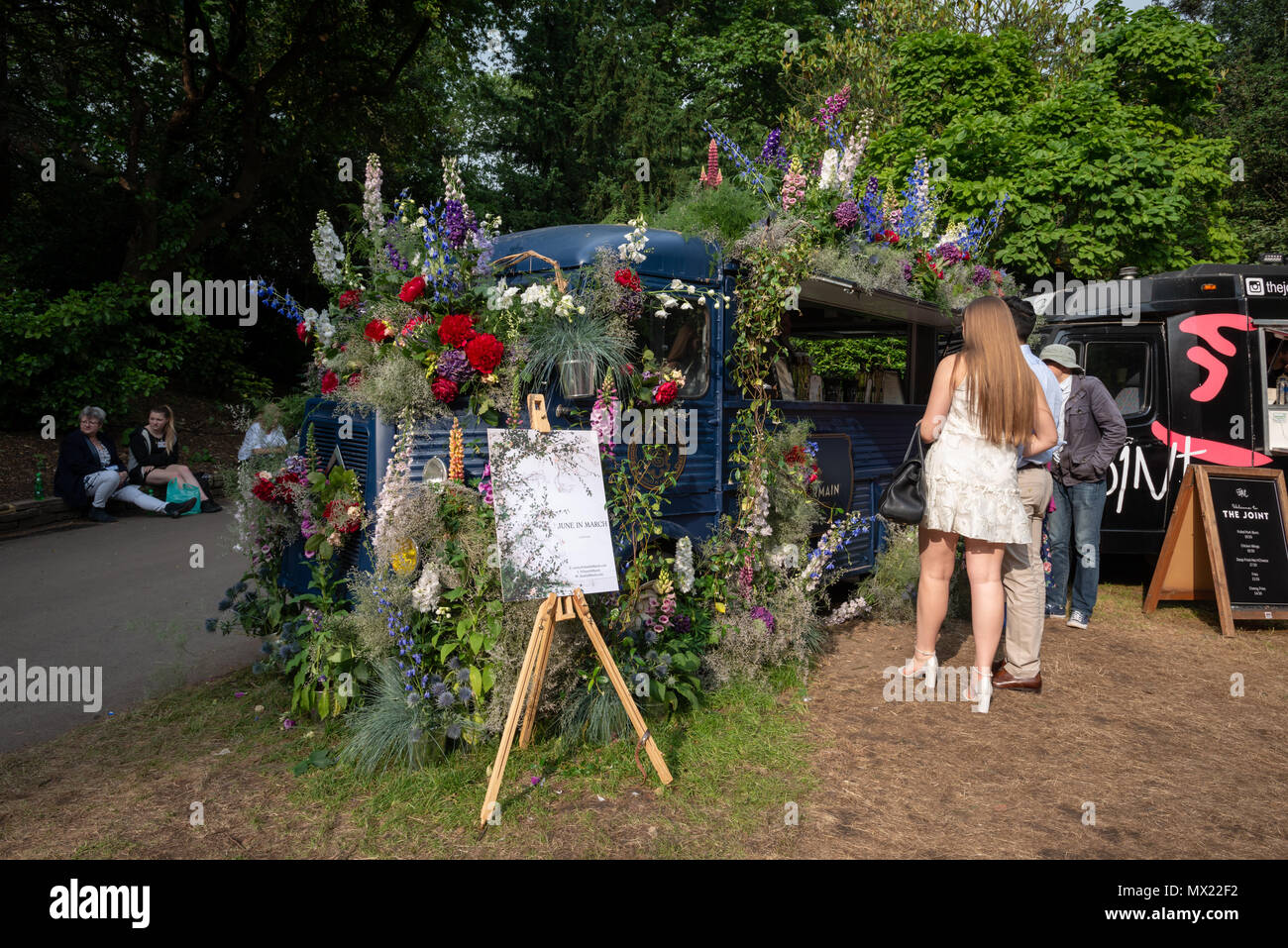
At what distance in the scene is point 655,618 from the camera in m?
4.40

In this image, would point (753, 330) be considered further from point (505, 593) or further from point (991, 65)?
point (991, 65)

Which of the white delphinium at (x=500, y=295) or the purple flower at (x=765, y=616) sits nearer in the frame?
the white delphinium at (x=500, y=295)

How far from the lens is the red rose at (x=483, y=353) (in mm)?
3982

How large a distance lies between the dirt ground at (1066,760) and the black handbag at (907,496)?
3.67 feet

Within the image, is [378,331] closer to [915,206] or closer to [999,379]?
[999,379]

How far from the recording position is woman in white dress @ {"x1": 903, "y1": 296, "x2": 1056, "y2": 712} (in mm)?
4410

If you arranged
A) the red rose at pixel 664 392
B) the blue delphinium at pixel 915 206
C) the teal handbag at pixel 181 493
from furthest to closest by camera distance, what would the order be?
the teal handbag at pixel 181 493 → the blue delphinium at pixel 915 206 → the red rose at pixel 664 392

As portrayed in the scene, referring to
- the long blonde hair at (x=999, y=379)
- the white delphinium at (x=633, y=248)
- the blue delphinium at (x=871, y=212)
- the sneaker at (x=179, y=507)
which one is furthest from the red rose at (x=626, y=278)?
the sneaker at (x=179, y=507)

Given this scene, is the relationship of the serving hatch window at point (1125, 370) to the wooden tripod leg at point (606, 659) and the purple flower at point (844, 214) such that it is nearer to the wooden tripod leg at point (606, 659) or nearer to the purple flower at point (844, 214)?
the purple flower at point (844, 214)

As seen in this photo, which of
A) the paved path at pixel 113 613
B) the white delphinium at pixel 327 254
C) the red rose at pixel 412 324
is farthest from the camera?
the paved path at pixel 113 613

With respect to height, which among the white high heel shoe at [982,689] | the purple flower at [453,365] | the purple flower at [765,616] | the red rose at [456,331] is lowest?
the white high heel shoe at [982,689]

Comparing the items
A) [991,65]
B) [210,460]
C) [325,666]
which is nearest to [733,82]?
[991,65]

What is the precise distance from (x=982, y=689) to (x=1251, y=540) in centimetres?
344

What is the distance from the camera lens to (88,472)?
1045cm
